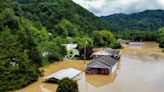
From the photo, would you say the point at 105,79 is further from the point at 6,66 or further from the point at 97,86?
the point at 6,66

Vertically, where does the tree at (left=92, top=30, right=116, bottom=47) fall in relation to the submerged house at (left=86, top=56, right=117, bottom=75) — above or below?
above

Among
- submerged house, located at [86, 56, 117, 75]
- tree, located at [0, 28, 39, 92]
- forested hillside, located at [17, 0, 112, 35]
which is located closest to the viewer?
tree, located at [0, 28, 39, 92]

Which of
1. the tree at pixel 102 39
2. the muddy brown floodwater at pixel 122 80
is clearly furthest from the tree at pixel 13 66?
the tree at pixel 102 39

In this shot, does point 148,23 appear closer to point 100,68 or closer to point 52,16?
point 52,16

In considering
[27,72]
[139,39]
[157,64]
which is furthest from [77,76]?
[139,39]

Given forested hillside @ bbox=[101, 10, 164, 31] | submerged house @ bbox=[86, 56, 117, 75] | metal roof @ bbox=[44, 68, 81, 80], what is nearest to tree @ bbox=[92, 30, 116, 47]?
submerged house @ bbox=[86, 56, 117, 75]

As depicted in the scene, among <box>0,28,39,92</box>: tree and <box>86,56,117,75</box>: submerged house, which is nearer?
<box>0,28,39,92</box>: tree

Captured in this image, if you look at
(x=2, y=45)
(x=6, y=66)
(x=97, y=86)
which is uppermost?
(x=2, y=45)

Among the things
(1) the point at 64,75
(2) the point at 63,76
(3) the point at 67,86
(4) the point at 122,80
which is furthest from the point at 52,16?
(3) the point at 67,86

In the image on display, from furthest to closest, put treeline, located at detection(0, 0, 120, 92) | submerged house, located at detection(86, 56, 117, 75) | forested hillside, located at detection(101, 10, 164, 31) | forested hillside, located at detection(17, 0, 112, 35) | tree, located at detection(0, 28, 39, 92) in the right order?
1. forested hillside, located at detection(101, 10, 164, 31)
2. forested hillside, located at detection(17, 0, 112, 35)
3. submerged house, located at detection(86, 56, 117, 75)
4. treeline, located at detection(0, 0, 120, 92)
5. tree, located at detection(0, 28, 39, 92)

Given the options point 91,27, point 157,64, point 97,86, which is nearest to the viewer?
point 97,86

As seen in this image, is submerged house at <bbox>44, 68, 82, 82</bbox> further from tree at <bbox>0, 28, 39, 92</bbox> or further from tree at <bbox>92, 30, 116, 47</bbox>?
tree at <bbox>92, 30, 116, 47</bbox>
